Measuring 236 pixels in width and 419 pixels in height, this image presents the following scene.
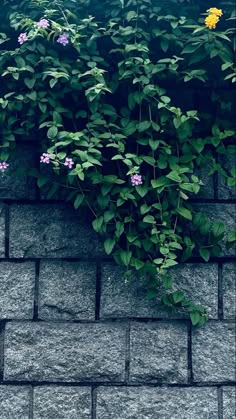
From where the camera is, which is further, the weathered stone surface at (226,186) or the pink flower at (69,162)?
the weathered stone surface at (226,186)

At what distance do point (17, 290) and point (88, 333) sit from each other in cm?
36

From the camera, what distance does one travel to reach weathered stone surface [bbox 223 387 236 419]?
123 inches

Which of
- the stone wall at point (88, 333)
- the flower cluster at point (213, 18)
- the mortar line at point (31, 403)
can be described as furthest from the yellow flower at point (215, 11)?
the mortar line at point (31, 403)

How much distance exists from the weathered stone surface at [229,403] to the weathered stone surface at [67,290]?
0.67m

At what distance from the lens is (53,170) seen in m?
3.05

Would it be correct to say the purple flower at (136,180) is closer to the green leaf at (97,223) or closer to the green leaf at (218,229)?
the green leaf at (97,223)

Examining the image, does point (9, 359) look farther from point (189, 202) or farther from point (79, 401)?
point (189, 202)

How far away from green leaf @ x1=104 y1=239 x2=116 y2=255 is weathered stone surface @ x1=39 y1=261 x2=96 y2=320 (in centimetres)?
14

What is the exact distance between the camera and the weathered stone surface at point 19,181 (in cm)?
313

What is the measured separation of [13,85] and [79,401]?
138 cm

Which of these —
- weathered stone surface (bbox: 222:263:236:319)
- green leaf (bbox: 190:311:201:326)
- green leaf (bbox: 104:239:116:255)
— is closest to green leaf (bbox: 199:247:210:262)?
weathered stone surface (bbox: 222:263:236:319)

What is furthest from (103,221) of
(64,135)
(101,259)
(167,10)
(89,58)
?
(167,10)

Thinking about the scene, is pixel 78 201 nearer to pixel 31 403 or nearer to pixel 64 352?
pixel 64 352

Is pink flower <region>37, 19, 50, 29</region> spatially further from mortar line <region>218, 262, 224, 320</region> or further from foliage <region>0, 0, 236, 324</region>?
mortar line <region>218, 262, 224, 320</region>
